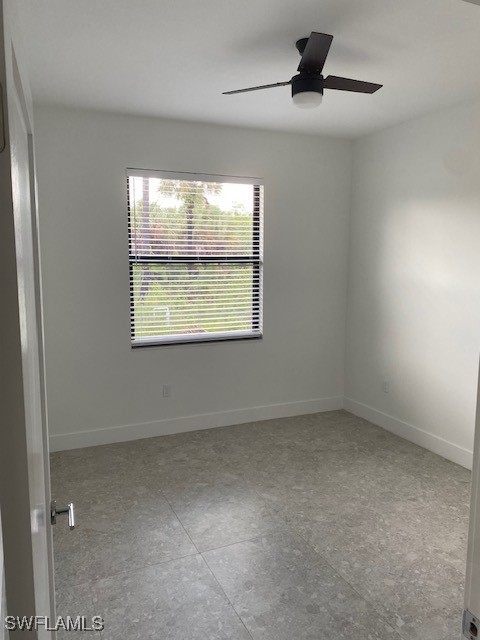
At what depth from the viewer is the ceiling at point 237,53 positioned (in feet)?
7.14

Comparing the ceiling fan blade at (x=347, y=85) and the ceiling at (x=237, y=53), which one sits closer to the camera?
the ceiling at (x=237, y=53)

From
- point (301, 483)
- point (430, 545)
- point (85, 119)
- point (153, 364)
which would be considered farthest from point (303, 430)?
point (85, 119)

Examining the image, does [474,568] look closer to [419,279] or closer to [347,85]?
[347,85]

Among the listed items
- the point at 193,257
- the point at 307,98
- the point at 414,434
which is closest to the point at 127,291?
the point at 193,257

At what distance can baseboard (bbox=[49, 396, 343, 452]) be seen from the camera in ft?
13.1

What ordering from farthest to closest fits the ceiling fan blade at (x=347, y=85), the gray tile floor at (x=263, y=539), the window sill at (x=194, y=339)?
the window sill at (x=194, y=339), the ceiling fan blade at (x=347, y=85), the gray tile floor at (x=263, y=539)

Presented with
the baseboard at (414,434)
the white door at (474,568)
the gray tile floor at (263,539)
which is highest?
the white door at (474,568)

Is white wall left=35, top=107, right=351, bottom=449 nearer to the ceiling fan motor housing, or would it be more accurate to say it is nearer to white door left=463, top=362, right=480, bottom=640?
the ceiling fan motor housing

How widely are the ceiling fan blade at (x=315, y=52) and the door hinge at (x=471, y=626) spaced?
2.24 m

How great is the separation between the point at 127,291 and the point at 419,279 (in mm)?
2546

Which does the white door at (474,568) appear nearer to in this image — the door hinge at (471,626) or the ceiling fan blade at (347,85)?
the door hinge at (471,626)

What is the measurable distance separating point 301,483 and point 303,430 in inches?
41.8

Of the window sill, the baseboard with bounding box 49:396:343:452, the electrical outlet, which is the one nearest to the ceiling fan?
the window sill

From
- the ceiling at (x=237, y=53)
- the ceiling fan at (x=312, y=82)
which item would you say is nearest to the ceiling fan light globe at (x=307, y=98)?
the ceiling fan at (x=312, y=82)
